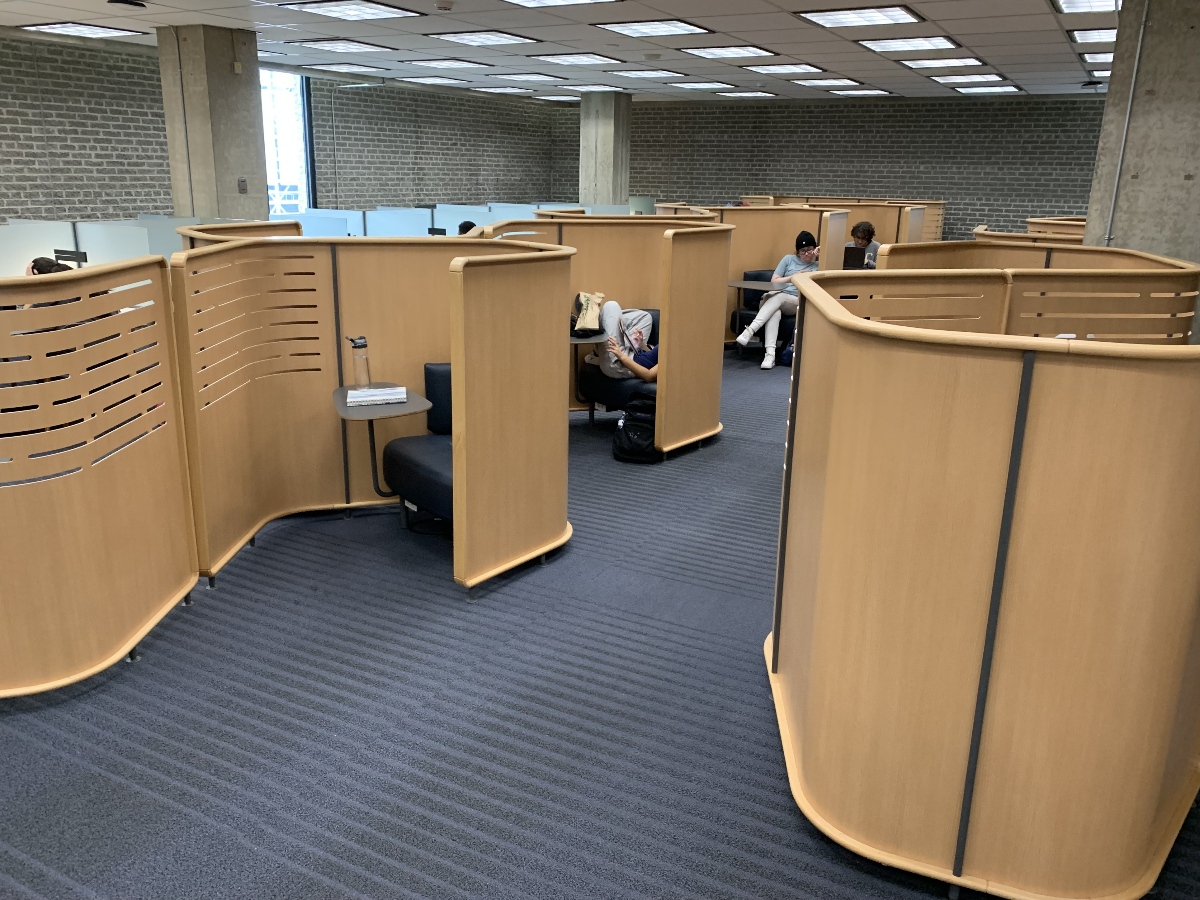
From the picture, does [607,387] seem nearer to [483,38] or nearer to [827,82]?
[483,38]

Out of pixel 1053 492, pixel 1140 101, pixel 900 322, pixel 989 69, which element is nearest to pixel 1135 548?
pixel 1053 492

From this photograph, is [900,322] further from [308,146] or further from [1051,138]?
[1051,138]

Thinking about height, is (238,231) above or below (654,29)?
below

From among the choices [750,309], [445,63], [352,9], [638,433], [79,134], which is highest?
[445,63]

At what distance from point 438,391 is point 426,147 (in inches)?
463

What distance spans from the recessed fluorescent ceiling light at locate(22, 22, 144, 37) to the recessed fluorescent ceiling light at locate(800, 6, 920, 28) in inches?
249

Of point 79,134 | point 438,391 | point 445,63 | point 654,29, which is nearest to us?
point 438,391

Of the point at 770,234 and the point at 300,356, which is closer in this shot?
the point at 300,356

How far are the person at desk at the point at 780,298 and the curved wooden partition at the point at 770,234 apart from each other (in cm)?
58

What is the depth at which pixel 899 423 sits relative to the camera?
1870 millimetres

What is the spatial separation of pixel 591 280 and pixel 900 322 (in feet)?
10.8

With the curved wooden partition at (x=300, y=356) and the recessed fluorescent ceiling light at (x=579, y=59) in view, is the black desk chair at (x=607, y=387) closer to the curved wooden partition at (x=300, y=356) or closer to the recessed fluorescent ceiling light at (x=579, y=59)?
the curved wooden partition at (x=300, y=356)

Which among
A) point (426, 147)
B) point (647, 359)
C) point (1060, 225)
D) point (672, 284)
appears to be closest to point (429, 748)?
point (672, 284)

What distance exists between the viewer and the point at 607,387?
573cm
